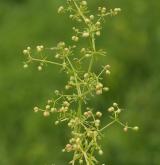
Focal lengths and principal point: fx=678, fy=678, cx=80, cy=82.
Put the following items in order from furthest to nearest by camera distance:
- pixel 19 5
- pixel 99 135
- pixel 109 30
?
pixel 19 5
pixel 109 30
pixel 99 135

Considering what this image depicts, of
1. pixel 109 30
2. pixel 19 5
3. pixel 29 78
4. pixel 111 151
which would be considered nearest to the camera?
pixel 111 151

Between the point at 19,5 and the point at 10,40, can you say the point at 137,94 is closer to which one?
the point at 10,40

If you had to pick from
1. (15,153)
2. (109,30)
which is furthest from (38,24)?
(15,153)

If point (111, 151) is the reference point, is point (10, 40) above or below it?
above

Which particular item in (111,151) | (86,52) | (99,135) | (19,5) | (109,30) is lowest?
(99,135)

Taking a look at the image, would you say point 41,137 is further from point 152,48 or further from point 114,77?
point 152,48

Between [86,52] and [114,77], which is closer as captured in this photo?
[86,52]
